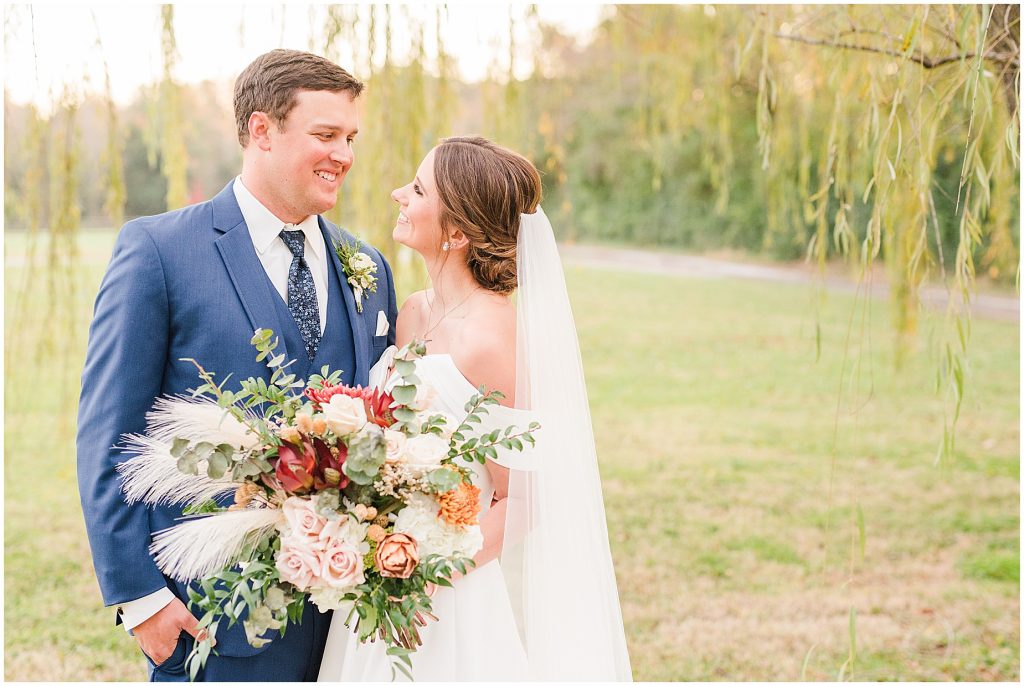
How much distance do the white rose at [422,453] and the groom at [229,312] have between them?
50cm

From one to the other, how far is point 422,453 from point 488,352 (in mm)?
648

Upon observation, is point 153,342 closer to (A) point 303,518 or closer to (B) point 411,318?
(A) point 303,518

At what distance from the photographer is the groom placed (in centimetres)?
204

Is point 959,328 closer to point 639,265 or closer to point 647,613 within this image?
point 647,613

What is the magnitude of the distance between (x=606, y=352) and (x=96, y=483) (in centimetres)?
982

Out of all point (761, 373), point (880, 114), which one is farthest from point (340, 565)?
point (761, 373)

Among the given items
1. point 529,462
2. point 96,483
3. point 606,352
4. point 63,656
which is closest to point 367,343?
point 529,462

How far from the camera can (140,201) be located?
1471cm

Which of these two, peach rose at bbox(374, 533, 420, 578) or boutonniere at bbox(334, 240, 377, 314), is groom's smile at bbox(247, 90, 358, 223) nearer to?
boutonniere at bbox(334, 240, 377, 314)

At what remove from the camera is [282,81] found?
2.24 meters

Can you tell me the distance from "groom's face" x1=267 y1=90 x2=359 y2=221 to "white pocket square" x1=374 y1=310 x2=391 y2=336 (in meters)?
0.33

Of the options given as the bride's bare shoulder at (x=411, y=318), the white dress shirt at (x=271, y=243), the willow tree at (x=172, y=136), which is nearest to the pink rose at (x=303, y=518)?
the white dress shirt at (x=271, y=243)

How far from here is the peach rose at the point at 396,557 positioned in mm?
1748

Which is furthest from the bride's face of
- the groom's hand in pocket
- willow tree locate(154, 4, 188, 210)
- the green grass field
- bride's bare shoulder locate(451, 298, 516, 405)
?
willow tree locate(154, 4, 188, 210)
